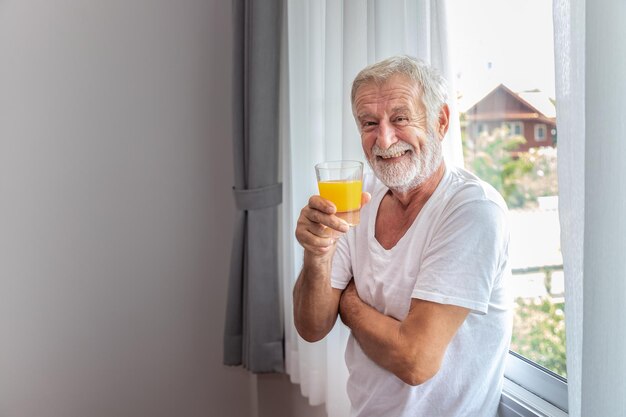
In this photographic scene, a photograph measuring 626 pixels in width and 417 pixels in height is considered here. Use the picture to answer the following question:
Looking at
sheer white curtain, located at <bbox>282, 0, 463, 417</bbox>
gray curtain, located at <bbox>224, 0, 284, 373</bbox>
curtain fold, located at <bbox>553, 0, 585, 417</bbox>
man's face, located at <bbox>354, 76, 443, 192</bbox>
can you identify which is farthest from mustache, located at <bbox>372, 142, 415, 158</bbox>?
gray curtain, located at <bbox>224, 0, 284, 373</bbox>

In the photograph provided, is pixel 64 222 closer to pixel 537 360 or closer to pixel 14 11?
pixel 14 11

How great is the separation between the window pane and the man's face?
44 centimetres

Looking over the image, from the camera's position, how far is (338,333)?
188 cm

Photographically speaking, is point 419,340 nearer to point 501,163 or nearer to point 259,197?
point 501,163

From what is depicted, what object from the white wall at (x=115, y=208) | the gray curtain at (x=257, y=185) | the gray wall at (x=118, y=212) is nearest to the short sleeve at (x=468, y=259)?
the gray curtain at (x=257, y=185)

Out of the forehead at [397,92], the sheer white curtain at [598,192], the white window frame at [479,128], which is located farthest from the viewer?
the white window frame at [479,128]

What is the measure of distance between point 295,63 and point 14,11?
1.28 m

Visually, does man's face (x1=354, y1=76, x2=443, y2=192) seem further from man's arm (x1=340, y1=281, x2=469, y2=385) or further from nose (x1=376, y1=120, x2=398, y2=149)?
man's arm (x1=340, y1=281, x2=469, y2=385)

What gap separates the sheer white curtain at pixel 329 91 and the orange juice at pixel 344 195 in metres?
0.41

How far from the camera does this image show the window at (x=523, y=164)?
5.14 feet

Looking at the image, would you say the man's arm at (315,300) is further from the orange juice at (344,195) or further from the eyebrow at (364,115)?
the eyebrow at (364,115)

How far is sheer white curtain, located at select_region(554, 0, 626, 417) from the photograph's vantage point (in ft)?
2.53

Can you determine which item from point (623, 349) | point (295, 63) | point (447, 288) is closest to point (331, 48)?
point (295, 63)

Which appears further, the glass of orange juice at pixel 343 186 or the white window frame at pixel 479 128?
the white window frame at pixel 479 128
